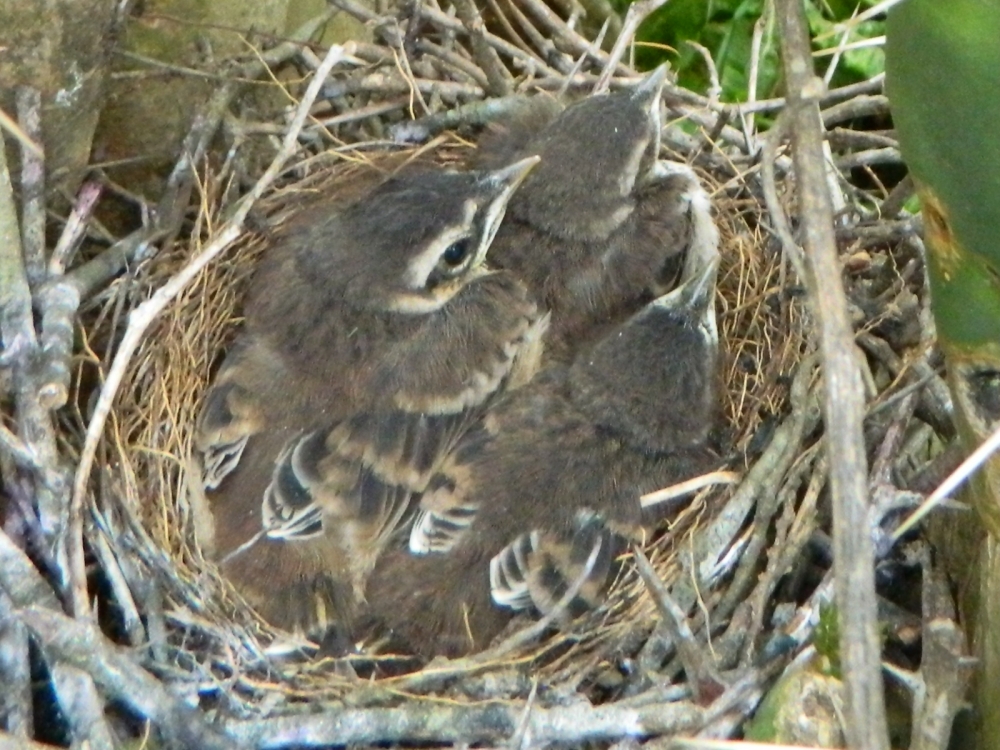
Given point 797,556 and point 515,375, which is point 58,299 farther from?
point 797,556

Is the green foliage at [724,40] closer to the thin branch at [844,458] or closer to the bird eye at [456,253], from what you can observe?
the bird eye at [456,253]

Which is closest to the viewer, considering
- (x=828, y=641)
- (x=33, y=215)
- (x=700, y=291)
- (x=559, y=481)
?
(x=828, y=641)

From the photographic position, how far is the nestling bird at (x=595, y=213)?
2377mm

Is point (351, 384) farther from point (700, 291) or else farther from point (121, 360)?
point (700, 291)

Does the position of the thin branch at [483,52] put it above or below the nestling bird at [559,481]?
above

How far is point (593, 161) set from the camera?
7.80ft

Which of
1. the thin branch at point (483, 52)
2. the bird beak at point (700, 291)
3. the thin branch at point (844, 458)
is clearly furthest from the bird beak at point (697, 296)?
the thin branch at point (844, 458)

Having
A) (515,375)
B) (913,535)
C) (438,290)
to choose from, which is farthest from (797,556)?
(438,290)

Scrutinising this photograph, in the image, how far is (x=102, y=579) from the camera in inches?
80.0

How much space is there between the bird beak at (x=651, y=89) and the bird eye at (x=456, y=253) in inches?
18.7

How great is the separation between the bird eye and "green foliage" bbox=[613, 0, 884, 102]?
2.98 ft

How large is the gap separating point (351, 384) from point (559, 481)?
0.44m

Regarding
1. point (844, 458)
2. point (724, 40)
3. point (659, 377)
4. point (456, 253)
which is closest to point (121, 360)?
point (456, 253)

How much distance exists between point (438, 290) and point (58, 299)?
2.36ft
